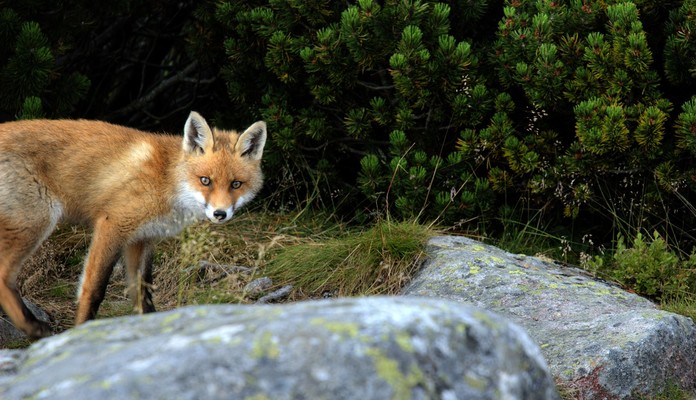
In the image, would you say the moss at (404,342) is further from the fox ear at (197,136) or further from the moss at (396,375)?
the fox ear at (197,136)

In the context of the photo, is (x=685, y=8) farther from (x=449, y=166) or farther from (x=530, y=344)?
(x=530, y=344)

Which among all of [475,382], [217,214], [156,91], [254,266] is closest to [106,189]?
[217,214]

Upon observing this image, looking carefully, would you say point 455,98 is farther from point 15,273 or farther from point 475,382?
point 475,382

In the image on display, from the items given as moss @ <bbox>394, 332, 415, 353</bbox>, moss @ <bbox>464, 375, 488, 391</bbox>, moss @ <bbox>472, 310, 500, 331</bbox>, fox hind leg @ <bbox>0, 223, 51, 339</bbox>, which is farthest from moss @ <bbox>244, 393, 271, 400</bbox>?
fox hind leg @ <bbox>0, 223, 51, 339</bbox>

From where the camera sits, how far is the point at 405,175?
5867 millimetres

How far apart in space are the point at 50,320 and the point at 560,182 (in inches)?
137

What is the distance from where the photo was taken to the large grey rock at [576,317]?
3883 mm

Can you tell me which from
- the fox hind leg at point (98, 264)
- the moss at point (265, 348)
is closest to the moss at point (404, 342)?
the moss at point (265, 348)

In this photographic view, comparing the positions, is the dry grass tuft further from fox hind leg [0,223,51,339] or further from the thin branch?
the thin branch

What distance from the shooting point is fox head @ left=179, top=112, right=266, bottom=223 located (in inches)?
181

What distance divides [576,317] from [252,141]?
216 centimetres

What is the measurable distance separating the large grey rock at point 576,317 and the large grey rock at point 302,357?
182cm

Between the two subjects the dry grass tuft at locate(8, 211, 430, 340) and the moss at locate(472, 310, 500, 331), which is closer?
the moss at locate(472, 310, 500, 331)

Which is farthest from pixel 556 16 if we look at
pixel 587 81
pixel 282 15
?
pixel 282 15
